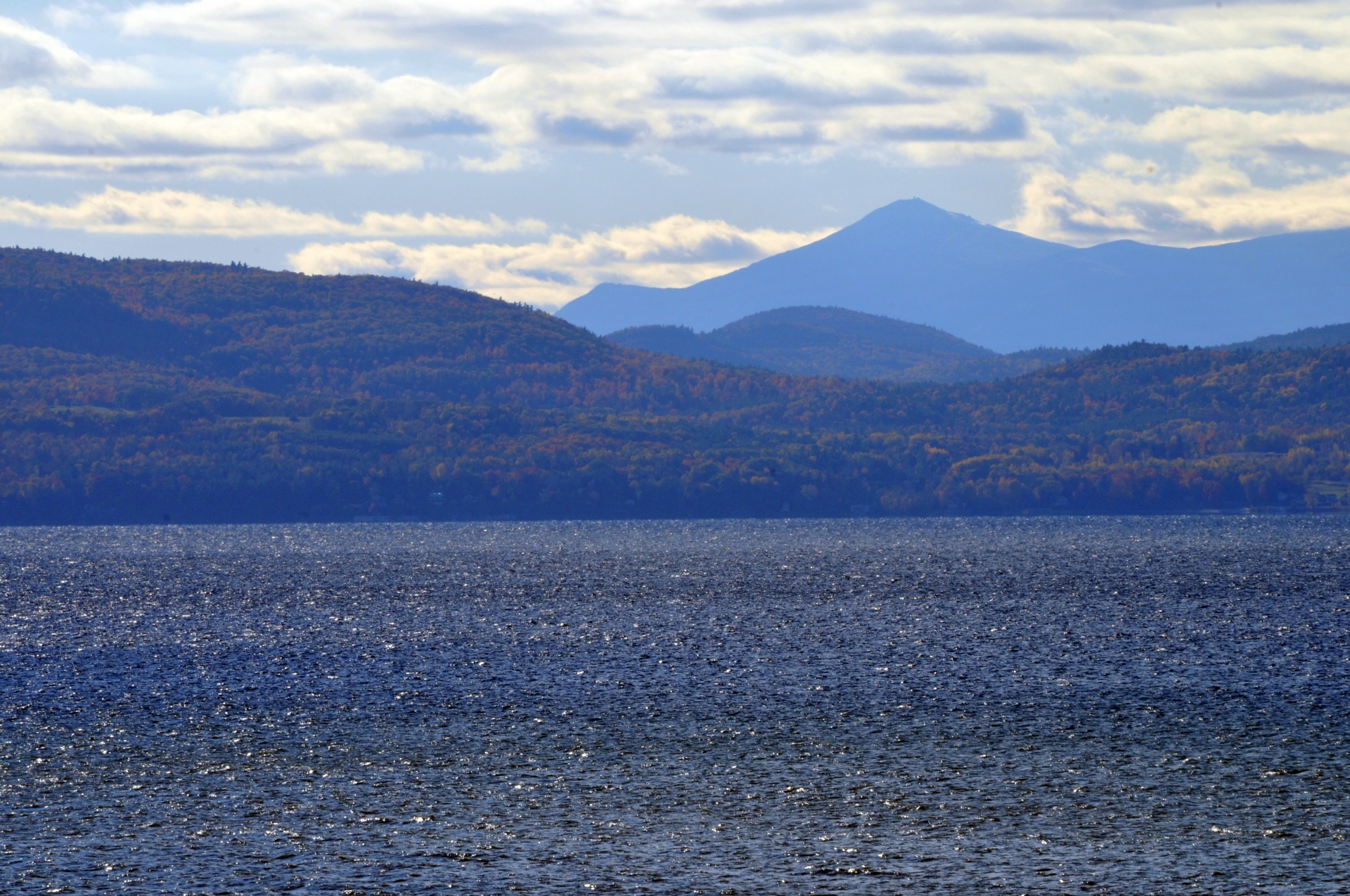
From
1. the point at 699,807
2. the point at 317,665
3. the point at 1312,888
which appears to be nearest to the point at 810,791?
the point at 699,807

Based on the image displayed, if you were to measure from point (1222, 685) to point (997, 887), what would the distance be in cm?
4047

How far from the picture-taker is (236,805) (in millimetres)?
46125

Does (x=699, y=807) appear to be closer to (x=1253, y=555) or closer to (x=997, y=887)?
Answer: (x=997, y=887)

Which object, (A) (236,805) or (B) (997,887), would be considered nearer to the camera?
(B) (997,887)

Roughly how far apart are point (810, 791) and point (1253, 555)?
165 meters

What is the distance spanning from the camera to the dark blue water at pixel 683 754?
3838 cm

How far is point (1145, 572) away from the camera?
170 meters

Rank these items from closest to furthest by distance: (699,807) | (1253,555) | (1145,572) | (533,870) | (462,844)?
(533,870)
(462,844)
(699,807)
(1145,572)
(1253,555)

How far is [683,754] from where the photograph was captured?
5503 centimetres

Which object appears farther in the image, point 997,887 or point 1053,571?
point 1053,571

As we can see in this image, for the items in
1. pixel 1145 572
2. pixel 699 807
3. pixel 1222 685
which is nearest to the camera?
pixel 699 807

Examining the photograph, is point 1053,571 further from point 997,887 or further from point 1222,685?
point 997,887

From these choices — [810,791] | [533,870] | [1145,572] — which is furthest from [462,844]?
[1145,572]

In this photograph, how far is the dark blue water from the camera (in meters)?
38.4
